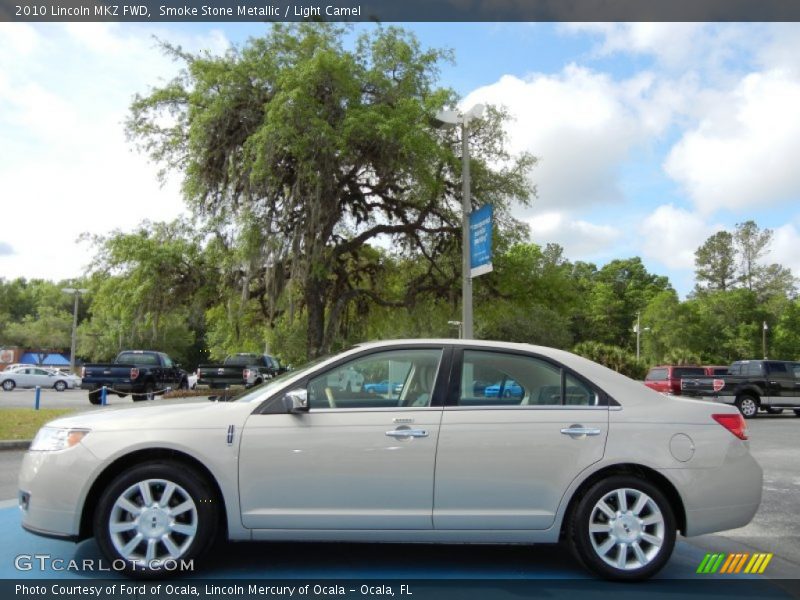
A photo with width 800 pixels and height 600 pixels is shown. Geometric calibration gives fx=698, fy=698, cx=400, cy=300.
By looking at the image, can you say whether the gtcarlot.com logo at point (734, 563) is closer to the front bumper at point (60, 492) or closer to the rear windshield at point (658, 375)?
the front bumper at point (60, 492)

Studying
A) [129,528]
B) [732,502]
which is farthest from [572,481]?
[129,528]

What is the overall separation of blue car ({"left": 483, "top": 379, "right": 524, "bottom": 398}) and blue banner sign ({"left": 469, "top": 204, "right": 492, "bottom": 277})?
8.12 metres

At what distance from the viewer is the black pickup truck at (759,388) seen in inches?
858

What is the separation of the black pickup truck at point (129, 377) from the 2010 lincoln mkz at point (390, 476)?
62.6ft

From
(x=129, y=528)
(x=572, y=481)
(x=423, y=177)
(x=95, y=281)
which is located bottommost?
(x=129, y=528)

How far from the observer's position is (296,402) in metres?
4.51

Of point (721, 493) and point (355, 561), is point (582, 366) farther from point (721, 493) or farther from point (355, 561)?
point (355, 561)

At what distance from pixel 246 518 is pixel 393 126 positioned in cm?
1637

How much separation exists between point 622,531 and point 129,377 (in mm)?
21020

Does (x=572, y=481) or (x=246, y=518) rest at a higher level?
(x=572, y=481)

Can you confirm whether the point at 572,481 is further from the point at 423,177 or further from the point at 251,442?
the point at 423,177

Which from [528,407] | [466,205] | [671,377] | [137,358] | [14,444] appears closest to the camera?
[528,407]

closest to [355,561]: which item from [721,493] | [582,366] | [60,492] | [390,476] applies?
[390,476]

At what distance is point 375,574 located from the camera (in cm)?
462
